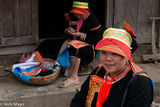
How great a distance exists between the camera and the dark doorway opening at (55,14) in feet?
25.0

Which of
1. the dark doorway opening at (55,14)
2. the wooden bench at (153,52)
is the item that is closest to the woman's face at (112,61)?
the wooden bench at (153,52)

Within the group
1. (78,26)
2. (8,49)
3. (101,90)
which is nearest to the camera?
(101,90)

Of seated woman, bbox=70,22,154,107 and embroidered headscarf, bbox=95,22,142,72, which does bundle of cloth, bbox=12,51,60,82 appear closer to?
seated woman, bbox=70,22,154,107

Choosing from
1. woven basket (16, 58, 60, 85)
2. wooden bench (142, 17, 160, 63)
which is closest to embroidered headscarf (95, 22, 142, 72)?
woven basket (16, 58, 60, 85)

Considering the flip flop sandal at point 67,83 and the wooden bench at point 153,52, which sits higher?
the wooden bench at point 153,52

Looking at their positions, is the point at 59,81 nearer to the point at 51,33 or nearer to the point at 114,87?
the point at 114,87

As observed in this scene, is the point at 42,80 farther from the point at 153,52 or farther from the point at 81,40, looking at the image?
the point at 153,52

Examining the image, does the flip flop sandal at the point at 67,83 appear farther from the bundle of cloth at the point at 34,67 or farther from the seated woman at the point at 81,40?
the bundle of cloth at the point at 34,67

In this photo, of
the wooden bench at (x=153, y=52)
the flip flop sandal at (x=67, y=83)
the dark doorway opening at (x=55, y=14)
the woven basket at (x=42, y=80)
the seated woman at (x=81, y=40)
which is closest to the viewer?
the woven basket at (x=42, y=80)

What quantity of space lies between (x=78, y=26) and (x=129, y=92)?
2.65m

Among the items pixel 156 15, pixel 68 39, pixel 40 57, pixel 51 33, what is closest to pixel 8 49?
pixel 40 57

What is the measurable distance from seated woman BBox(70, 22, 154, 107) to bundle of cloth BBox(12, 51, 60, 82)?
2.18 meters

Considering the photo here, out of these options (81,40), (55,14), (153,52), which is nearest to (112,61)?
(81,40)

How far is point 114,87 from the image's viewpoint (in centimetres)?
204
